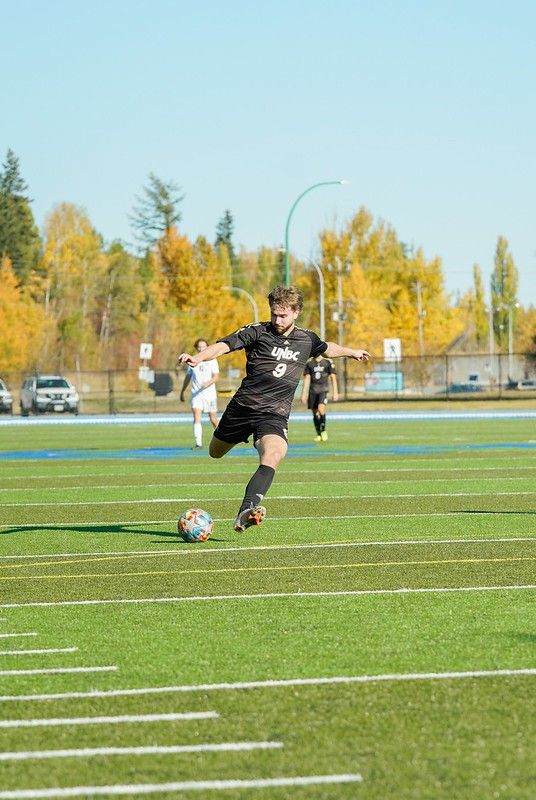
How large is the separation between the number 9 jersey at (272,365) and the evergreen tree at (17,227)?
99096 mm

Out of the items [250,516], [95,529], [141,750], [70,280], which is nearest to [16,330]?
[70,280]

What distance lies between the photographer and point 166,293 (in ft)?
305

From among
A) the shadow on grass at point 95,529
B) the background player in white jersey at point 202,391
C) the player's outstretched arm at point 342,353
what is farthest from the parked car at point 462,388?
the player's outstretched arm at point 342,353

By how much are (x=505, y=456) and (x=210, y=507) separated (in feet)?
31.5

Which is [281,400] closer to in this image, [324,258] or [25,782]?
[25,782]

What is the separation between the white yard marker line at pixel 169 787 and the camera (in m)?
4.70

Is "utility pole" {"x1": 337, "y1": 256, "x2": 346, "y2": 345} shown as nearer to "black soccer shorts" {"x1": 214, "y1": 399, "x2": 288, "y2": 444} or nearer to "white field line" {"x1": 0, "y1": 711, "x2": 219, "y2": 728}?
"black soccer shorts" {"x1": 214, "y1": 399, "x2": 288, "y2": 444}

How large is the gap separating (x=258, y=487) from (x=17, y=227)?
108 meters

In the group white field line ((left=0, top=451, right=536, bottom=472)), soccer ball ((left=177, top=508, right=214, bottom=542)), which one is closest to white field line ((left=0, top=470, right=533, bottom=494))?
white field line ((left=0, top=451, right=536, bottom=472))

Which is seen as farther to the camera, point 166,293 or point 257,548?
point 166,293

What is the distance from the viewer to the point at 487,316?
146125 mm

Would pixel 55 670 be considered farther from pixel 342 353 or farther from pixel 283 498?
pixel 283 498

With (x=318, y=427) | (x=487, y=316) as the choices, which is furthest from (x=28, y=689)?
(x=487, y=316)

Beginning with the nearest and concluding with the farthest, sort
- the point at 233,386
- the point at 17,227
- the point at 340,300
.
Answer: the point at 233,386, the point at 340,300, the point at 17,227
